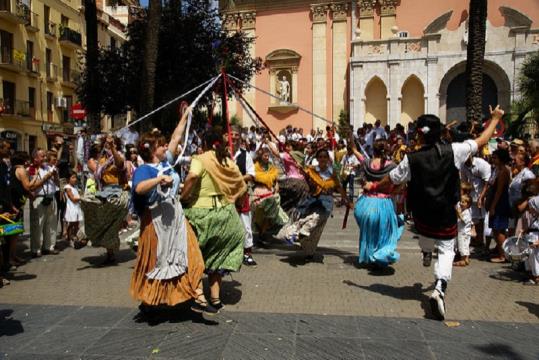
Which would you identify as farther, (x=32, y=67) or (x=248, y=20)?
(x=32, y=67)

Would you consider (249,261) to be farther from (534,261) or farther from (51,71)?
(51,71)

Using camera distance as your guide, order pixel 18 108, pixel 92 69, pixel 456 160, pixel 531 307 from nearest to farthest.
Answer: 1. pixel 456 160
2. pixel 531 307
3. pixel 92 69
4. pixel 18 108

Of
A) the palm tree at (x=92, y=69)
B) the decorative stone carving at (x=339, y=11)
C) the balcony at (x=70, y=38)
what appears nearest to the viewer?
the palm tree at (x=92, y=69)

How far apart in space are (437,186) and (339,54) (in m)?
27.3

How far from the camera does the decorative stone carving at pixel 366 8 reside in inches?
1206

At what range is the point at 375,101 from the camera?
27203 millimetres

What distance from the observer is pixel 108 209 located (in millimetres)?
8000

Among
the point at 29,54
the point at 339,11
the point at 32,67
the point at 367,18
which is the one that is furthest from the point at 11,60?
the point at 367,18

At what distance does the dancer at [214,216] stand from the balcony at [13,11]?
106ft

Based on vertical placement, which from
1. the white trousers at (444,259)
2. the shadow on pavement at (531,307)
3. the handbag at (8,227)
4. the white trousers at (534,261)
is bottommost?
the shadow on pavement at (531,307)

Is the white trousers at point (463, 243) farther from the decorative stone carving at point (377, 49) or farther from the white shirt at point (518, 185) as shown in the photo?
the decorative stone carving at point (377, 49)

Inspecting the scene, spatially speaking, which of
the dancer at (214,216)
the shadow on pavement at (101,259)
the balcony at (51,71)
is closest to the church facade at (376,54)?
the balcony at (51,71)

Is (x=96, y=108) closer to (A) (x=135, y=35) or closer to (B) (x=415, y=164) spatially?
(A) (x=135, y=35)

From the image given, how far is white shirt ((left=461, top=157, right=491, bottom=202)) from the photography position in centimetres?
831
